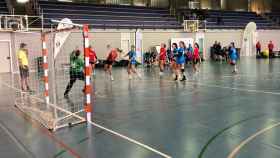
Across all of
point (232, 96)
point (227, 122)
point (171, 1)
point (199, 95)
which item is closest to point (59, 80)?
point (199, 95)

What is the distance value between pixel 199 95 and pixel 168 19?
23.7 m

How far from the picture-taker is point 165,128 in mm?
7793

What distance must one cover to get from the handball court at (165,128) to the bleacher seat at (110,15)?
57.0ft

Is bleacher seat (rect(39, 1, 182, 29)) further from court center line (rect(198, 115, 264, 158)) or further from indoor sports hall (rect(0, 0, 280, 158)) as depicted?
court center line (rect(198, 115, 264, 158))

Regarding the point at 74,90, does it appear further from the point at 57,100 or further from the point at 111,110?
the point at 111,110

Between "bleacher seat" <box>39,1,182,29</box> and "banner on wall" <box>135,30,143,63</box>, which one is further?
"banner on wall" <box>135,30,143,63</box>

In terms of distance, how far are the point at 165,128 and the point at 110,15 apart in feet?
83.7

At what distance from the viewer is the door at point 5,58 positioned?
25.5 m

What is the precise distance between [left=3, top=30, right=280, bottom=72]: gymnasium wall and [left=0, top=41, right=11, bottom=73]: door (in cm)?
37

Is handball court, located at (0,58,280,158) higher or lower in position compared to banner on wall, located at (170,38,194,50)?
lower

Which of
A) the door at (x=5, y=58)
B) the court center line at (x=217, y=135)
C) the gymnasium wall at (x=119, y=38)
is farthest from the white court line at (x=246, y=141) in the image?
the door at (x=5, y=58)

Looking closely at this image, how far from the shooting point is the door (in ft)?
83.6

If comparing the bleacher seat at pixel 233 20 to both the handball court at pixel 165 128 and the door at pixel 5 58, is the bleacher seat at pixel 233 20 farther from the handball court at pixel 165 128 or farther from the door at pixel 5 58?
the handball court at pixel 165 128

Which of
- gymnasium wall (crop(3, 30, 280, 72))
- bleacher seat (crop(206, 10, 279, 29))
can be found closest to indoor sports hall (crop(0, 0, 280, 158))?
gymnasium wall (crop(3, 30, 280, 72))
